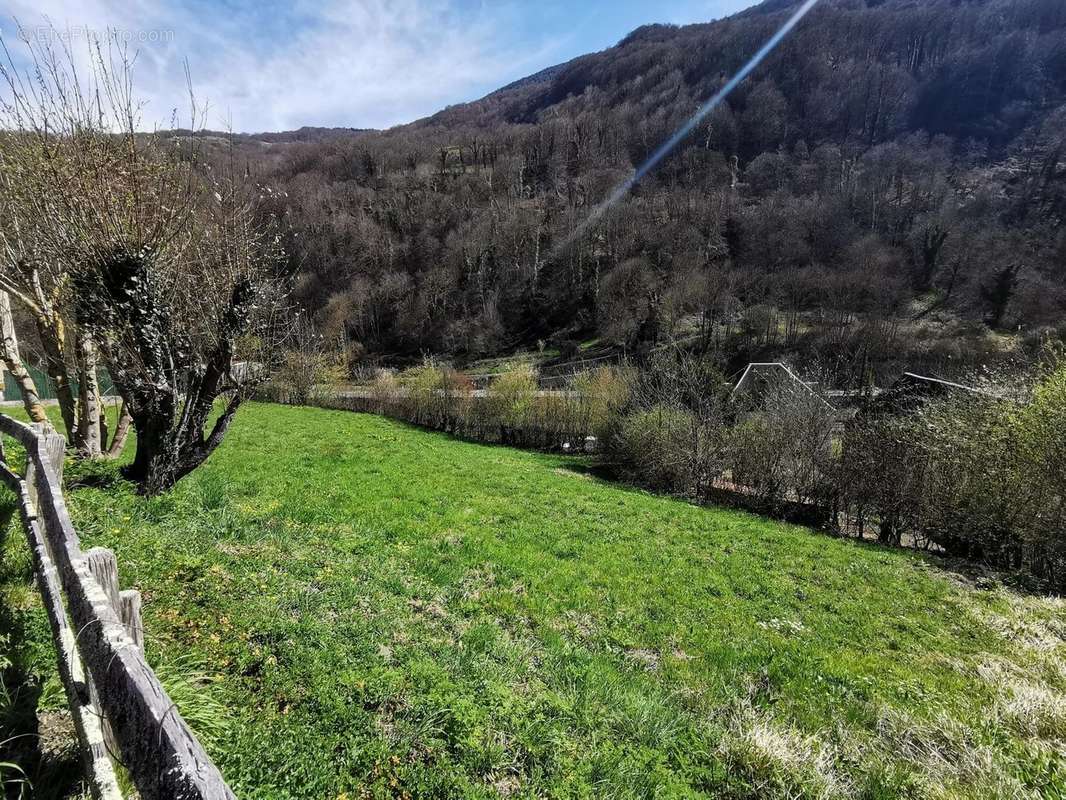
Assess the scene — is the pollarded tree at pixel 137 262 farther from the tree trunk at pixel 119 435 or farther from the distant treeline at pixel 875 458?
the distant treeline at pixel 875 458

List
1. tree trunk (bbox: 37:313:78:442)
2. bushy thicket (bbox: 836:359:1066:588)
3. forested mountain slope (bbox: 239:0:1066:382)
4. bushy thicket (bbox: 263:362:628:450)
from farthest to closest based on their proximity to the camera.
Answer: forested mountain slope (bbox: 239:0:1066:382)
bushy thicket (bbox: 263:362:628:450)
bushy thicket (bbox: 836:359:1066:588)
tree trunk (bbox: 37:313:78:442)

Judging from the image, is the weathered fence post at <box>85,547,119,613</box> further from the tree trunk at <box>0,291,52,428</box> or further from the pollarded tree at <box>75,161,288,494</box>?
the tree trunk at <box>0,291,52,428</box>

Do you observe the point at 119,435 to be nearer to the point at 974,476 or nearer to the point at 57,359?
the point at 57,359

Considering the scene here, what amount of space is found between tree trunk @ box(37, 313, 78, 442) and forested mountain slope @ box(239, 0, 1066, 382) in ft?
116

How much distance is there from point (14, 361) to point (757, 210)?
9457cm

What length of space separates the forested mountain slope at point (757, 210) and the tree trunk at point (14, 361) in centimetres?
3571

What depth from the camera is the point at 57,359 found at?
27.3 ft

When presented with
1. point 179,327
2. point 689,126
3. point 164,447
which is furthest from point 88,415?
point 689,126

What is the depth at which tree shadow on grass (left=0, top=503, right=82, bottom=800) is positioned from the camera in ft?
7.57

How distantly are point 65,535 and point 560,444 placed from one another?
27.5 metres

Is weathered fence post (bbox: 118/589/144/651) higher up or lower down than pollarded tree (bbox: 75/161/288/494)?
lower down

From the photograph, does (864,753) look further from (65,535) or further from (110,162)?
(110,162)

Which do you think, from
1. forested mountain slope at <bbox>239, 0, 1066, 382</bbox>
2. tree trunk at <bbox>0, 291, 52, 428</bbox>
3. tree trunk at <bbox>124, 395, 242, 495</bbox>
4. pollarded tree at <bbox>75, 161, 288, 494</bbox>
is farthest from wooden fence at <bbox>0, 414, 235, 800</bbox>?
forested mountain slope at <bbox>239, 0, 1066, 382</bbox>

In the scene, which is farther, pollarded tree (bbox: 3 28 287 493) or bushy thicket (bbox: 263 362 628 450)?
bushy thicket (bbox: 263 362 628 450)
